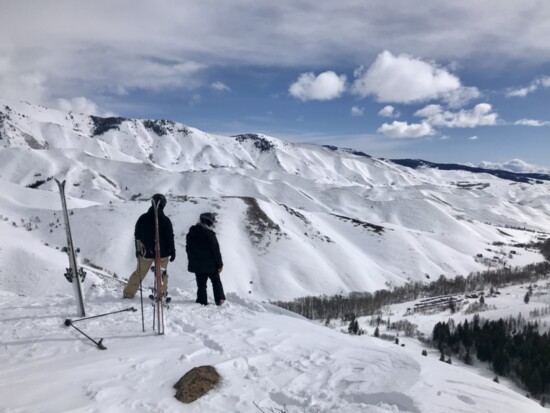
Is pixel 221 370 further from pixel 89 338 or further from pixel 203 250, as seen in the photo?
→ pixel 203 250

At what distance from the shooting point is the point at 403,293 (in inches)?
2869

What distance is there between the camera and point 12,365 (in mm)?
7223

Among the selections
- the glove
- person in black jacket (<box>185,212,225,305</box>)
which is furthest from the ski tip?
person in black jacket (<box>185,212,225,305</box>)

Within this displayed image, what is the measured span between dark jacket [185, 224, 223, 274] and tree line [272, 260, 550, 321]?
43233 millimetres

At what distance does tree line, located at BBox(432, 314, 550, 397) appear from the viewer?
37978 millimetres

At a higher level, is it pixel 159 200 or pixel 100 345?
pixel 159 200

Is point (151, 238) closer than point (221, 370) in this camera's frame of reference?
No

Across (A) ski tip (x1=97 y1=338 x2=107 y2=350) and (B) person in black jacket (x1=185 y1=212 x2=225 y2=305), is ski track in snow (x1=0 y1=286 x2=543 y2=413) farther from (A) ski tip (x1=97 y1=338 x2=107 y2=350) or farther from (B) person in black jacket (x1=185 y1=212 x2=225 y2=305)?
(B) person in black jacket (x1=185 y1=212 x2=225 y2=305)

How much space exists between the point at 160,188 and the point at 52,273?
138128mm

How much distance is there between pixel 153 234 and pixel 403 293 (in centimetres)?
6862

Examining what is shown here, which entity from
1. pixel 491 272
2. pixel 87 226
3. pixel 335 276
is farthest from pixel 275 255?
pixel 491 272

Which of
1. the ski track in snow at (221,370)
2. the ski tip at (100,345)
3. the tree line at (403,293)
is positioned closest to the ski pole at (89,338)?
the ski tip at (100,345)

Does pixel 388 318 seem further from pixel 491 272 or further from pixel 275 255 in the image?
pixel 491 272

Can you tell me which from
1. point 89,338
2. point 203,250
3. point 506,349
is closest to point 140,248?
point 203,250
